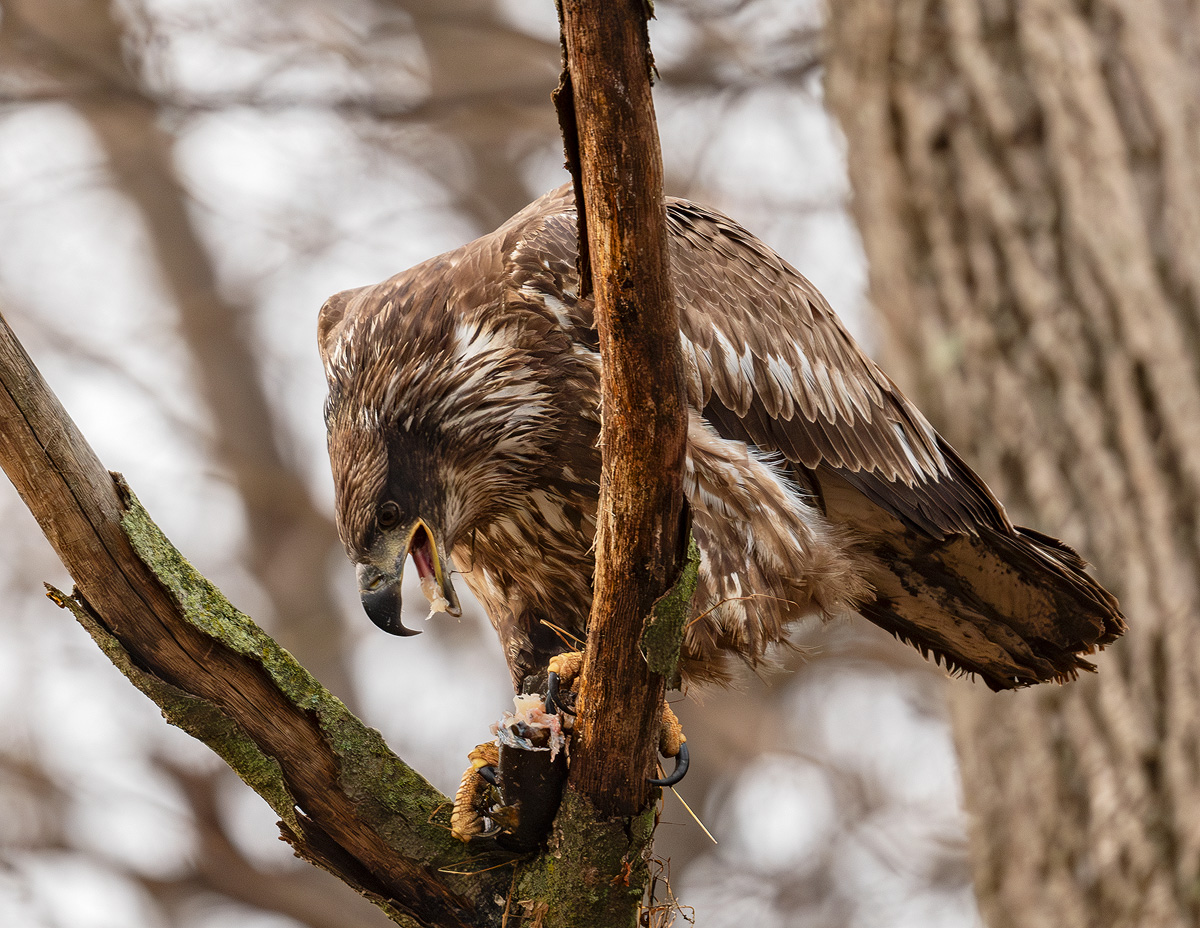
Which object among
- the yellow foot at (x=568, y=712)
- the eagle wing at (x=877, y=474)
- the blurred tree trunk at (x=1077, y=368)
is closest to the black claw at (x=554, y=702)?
the yellow foot at (x=568, y=712)

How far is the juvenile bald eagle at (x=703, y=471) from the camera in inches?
126

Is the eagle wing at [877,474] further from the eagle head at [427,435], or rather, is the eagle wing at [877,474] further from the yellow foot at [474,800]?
the yellow foot at [474,800]

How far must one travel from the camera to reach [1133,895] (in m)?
4.36

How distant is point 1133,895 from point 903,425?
2.20 metres

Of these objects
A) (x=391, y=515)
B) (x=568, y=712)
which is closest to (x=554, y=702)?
(x=568, y=712)

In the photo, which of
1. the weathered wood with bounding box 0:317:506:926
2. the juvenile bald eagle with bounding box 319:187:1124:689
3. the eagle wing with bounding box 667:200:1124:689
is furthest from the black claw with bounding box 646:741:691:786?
the eagle wing with bounding box 667:200:1124:689

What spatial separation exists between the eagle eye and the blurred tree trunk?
2873mm

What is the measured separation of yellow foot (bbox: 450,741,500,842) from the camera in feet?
9.04

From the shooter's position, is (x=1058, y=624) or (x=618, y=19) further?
(x=1058, y=624)

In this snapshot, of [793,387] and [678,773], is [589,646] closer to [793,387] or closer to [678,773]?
[678,773]

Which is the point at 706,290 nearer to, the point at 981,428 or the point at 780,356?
the point at 780,356

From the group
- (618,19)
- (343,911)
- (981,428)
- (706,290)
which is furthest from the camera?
(343,911)

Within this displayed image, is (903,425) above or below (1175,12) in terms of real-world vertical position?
below

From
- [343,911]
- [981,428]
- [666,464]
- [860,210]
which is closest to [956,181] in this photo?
[860,210]
